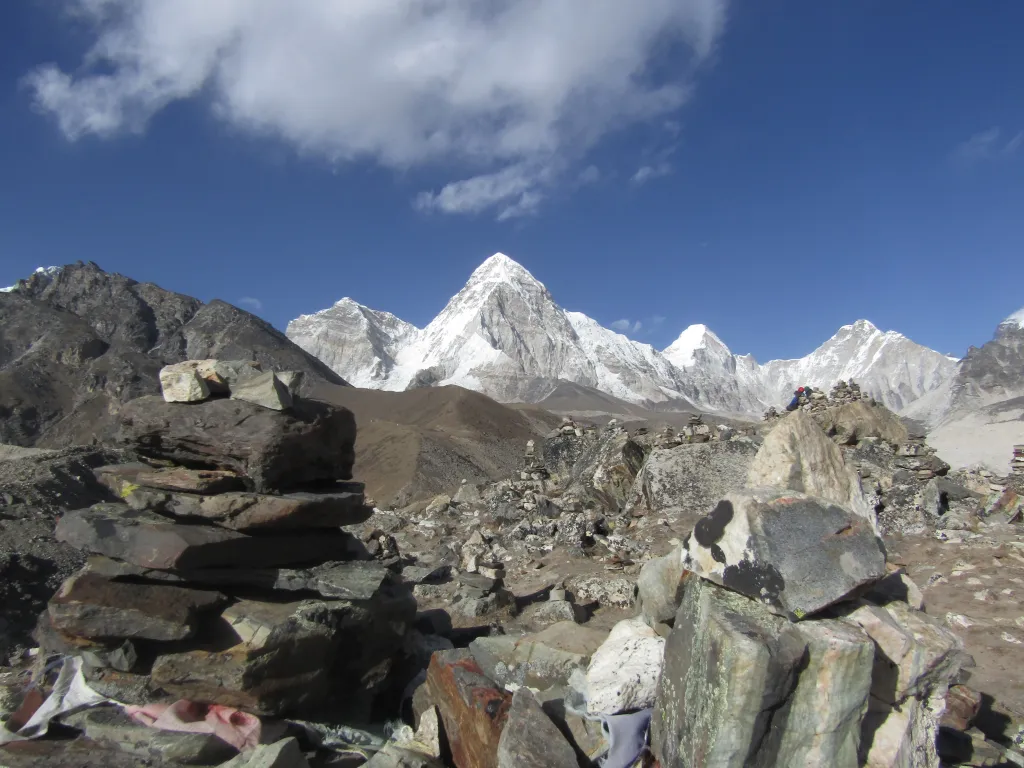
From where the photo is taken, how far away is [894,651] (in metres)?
3.76

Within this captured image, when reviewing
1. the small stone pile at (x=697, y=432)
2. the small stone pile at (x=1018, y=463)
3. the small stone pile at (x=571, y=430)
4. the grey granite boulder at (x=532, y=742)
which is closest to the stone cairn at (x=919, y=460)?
the small stone pile at (x=1018, y=463)

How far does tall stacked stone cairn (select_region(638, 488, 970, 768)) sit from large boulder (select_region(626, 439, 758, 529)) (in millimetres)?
9243

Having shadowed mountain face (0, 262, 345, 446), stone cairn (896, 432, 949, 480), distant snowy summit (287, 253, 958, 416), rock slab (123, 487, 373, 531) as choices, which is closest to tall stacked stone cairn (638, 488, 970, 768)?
rock slab (123, 487, 373, 531)

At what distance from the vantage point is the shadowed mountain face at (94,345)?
6184 cm

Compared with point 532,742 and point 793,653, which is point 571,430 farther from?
point 793,653

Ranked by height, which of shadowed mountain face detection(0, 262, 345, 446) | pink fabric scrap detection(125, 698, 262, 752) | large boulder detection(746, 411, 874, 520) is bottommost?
pink fabric scrap detection(125, 698, 262, 752)

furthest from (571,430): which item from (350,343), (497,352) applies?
(350,343)

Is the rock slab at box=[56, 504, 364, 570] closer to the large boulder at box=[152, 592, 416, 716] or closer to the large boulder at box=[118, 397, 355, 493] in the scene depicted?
the large boulder at box=[152, 592, 416, 716]

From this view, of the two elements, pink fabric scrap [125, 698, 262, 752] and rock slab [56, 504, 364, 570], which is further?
rock slab [56, 504, 364, 570]

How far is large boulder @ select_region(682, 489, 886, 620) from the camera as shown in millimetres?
3648

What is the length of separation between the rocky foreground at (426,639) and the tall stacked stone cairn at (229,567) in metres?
0.02

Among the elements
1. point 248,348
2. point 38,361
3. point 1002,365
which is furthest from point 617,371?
point 38,361

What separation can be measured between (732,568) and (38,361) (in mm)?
84711

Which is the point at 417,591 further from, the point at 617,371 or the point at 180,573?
the point at 617,371
